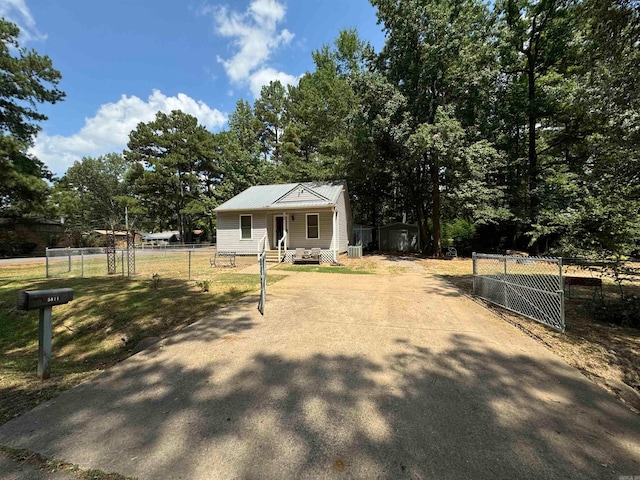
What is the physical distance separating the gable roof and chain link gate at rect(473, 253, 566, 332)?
9402 mm

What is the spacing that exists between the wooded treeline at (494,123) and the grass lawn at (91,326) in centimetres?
781

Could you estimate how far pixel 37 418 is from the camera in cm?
248

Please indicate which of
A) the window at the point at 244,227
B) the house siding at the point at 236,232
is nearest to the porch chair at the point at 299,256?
the house siding at the point at 236,232

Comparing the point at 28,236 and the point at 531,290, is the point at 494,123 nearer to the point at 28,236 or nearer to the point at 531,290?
the point at 531,290

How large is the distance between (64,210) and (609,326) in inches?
1139

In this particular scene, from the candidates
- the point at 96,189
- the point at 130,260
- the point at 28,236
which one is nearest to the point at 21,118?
the point at 28,236

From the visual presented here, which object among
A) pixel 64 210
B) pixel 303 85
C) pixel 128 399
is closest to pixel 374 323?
pixel 128 399

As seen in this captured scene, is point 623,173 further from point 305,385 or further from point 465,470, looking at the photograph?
point 305,385

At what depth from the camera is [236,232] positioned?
17953 millimetres

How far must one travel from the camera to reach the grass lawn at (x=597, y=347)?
3350mm

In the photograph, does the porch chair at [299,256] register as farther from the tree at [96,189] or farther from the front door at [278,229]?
the tree at [96,189]

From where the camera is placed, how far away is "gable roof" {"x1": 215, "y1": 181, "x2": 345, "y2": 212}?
15694 millimetres

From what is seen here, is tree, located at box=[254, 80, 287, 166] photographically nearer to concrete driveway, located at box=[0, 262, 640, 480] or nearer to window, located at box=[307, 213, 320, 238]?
window, located at box=[307, 213, 320, 238]

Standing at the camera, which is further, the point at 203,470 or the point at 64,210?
the point at 64,210
